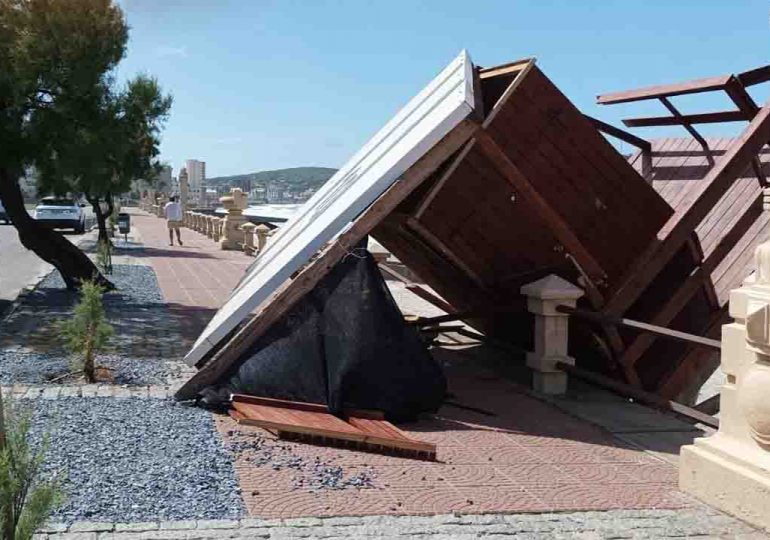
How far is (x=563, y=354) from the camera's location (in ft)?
26.9

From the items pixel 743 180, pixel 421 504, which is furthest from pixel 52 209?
pixel 421 504

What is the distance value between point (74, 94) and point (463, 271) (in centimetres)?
610

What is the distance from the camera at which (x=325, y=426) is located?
6.35 metres

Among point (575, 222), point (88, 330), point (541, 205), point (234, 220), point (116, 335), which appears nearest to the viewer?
point (541, 205)

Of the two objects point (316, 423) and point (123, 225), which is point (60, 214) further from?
point (316, 423)

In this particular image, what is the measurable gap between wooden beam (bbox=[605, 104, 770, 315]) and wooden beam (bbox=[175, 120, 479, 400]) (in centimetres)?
201

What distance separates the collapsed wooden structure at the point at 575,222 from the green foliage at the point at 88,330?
1.08m

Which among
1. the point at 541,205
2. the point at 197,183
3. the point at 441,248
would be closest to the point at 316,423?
the point at 541,205

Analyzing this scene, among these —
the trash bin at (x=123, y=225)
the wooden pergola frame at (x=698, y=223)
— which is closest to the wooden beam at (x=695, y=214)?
the wooden pergola frame at (x=698, y=223)

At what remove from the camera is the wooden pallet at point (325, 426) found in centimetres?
611

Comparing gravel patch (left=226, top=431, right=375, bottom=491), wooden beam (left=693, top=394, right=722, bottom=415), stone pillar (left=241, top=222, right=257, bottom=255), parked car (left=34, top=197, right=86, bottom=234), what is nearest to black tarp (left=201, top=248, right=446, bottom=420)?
gravel patch (left=226, top=431, right=375, bottom=491)

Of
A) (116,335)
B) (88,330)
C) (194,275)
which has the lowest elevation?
(194,275)

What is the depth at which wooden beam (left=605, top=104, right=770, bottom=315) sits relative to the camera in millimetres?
7698

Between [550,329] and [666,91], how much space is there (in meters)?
2.70
